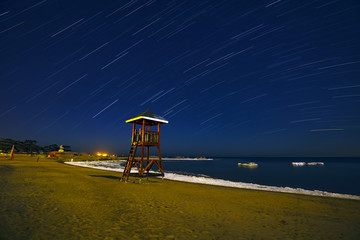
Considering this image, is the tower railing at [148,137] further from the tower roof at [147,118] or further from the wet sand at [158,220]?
the wet sand at [158,220]

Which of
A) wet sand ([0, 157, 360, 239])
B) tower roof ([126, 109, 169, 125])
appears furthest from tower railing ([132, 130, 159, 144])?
wet sand ([0, 157, 360, 239])

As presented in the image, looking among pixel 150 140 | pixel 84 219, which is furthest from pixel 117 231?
pixel 150 140

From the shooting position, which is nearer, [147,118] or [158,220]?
[158,220]

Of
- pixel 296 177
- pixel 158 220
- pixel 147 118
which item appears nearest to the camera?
pixel 158 220

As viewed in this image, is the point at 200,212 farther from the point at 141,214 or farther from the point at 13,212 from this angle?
the point at 13,212

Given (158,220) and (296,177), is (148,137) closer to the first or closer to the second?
(158,220)

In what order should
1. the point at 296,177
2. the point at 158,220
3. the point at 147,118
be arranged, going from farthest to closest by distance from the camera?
the point at 296,177
the point at 147,118
the point at 158,220

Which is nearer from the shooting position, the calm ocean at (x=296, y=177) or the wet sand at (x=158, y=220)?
the wet sand at (x=158, y=220)

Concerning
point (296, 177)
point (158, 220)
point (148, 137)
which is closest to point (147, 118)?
point (148, 137)

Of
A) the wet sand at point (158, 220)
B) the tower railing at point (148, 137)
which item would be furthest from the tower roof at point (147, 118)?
the wet sand at point (158, 220)

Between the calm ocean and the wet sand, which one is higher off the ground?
the wet sand

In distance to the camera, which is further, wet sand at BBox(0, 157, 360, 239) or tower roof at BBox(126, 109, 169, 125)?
tower roof at BBox(126, 109, 169, 125)

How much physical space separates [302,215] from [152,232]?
6699mm

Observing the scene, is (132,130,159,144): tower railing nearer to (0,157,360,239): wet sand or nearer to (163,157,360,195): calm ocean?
(0,157,360,239): wet sand
